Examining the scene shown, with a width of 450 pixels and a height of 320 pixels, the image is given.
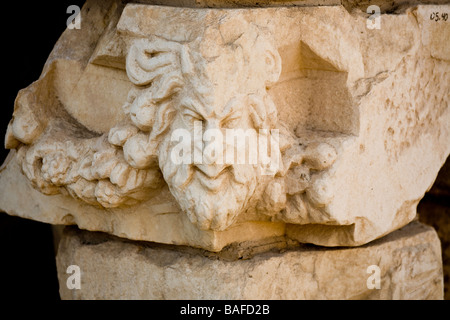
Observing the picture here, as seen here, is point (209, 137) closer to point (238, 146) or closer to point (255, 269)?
point (238, 146)

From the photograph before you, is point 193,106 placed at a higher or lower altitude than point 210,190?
higher

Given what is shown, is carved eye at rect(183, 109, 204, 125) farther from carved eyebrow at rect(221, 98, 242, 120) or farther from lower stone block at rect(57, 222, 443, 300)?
lower stone block at rect(57, 222, 443, 300)

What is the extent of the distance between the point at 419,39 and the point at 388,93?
199 mm

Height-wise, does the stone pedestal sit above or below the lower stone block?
above

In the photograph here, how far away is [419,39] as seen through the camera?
2.19 m

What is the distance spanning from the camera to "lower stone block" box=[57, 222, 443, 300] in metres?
2.08

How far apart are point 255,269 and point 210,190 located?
0.37 m

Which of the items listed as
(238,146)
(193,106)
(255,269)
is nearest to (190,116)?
(193,106)

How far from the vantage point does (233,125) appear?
5.97ft

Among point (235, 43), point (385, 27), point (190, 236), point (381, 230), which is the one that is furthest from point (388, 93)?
point (190, 236)

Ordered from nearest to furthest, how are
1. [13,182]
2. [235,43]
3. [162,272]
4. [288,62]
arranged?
[235,43]
[288,62]
[162,272]
[13,182]

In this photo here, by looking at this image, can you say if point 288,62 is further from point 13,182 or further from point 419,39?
point 13,182

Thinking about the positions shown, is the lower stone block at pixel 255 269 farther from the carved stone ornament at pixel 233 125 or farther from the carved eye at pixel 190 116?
the carved eye at pixel 190 116

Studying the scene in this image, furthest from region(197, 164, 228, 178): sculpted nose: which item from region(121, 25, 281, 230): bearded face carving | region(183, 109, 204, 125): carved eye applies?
region(183, 109, 204, 125): carved eye
